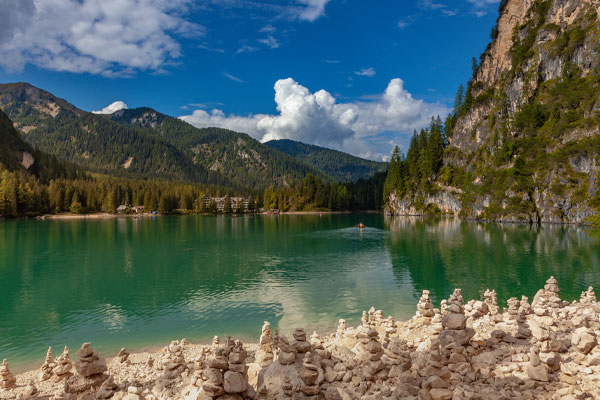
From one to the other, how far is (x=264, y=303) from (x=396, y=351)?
21205 millimetres

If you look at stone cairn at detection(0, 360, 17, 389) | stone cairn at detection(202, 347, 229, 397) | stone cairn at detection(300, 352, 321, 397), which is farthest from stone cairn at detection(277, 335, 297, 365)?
stone cairn at detection(0, 360, 17, 389)

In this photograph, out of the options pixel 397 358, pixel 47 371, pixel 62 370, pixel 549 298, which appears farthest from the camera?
pixel 549 298

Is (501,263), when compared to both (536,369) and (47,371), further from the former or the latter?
(47,371)

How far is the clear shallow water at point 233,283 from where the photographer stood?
25969mm

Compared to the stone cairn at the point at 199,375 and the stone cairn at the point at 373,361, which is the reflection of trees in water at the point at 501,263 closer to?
the stone cairn at the point at 373,361

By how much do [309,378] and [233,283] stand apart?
102ft

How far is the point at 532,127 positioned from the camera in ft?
404

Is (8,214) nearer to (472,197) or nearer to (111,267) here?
(111,267)

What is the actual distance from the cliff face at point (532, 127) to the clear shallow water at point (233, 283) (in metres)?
38.7

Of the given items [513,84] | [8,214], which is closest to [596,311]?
[513,84]

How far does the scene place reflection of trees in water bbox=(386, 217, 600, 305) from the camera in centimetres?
3606

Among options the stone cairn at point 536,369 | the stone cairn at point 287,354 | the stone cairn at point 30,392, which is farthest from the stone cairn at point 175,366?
the stone cairn at point 536,369

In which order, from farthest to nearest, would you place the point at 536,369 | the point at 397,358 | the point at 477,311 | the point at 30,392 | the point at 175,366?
the point at 477,311
the point at 175,366
the point at 30,392
the point at 397,358
the point at 536,369

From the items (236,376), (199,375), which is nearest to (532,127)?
(199,375)
